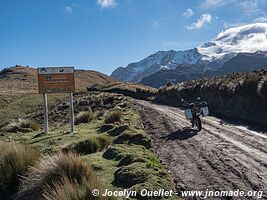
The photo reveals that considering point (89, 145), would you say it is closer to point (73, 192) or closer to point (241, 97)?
point (73, 192)

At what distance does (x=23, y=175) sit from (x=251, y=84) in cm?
1826

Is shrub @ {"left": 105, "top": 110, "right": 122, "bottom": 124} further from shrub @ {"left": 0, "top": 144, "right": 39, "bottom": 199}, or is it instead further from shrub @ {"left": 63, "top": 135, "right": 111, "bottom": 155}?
shrub @ {"left": 0, "top": 144, "right": 39, "bottom": 199}

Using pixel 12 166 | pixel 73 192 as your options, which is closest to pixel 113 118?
pixel 12 166

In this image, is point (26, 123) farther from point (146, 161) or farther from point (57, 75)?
point (146, 161)

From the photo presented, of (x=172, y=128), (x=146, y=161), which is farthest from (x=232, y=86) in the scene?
(x=146, y=161)

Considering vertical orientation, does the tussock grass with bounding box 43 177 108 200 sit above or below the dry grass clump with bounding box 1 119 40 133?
above

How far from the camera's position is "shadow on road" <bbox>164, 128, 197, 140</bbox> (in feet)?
51.4

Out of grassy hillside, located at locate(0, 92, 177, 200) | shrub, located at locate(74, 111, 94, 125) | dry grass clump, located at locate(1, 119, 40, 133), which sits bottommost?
dry grass clump, located at locate(1, 119, 40, 133)

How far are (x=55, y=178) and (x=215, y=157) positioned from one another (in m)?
5.08

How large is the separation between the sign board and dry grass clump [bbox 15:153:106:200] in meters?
11.4

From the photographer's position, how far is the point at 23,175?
9.66 metres

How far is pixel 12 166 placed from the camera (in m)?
10.1

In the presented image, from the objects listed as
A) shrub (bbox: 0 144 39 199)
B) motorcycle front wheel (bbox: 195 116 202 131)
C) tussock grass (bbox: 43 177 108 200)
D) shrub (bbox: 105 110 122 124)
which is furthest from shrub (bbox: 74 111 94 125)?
tussock grass (bbox: 43 177 108 200)

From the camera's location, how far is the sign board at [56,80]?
20.3 m
